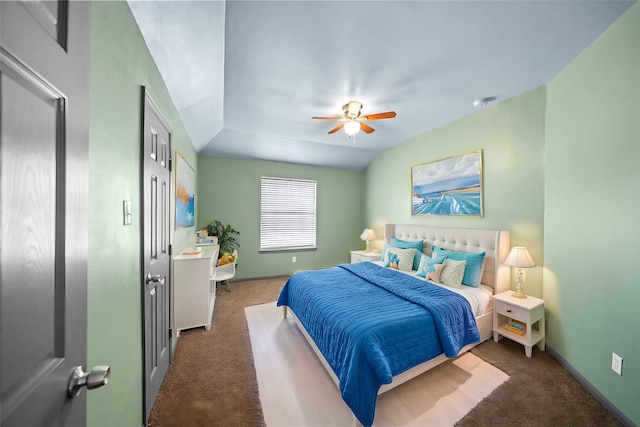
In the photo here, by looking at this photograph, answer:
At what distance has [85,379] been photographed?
23.3 inches

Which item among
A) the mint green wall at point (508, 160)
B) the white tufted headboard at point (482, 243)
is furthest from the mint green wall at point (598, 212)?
the white tufted headboard at point (482, 243)

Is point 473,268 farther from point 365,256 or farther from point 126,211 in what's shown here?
point 126,211

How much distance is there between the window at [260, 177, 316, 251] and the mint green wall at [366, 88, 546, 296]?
7.48ft

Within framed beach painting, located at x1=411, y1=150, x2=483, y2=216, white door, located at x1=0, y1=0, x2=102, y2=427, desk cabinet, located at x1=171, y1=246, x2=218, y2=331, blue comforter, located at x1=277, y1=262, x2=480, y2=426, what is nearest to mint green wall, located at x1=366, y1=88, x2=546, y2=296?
framed beach painting, located at x1=411, y1=150, x2=483, y2=216

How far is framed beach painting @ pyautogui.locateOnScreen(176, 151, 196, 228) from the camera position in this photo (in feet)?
8.26

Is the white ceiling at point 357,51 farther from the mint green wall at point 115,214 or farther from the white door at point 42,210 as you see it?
the white door at point 42,210

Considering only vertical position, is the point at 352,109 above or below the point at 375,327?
above

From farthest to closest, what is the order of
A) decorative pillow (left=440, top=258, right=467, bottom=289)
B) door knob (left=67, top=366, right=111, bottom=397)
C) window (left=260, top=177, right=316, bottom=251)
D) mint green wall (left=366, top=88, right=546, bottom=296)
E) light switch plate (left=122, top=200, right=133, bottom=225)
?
1. window (left=260, top=177, right=316, bottom=251)
2. decorative pillow (left=440, top=258, right=467, bottom=289)
3. mint green wall (left=366, top=88, right=546, bottom=296)
4. light switch plate (left=122, top=200, right=133, bottom=225)
5. door knob (left=67, top=366, right=111, bottom=397)

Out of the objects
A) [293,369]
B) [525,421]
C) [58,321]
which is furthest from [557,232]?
[58,321]

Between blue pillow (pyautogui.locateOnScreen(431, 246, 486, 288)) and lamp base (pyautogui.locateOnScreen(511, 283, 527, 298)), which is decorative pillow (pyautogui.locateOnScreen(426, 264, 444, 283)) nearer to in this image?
blue pillow (pyautogui.locateOnScreen(431, 246, 486, 288))

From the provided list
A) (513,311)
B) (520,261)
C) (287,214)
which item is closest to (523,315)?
(513,311)

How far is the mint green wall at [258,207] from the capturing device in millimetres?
4266

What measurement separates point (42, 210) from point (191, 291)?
7.88ft

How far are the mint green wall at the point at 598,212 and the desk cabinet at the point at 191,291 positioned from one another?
3528 millimetres
